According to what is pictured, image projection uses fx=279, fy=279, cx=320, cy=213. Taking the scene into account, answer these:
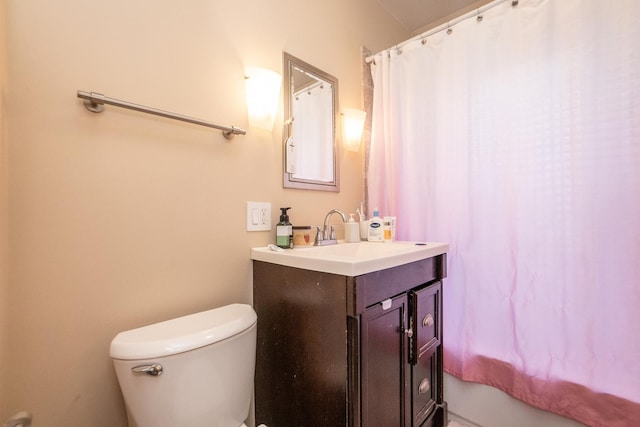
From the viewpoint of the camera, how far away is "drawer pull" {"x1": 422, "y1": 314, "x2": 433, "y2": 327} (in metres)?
1.14

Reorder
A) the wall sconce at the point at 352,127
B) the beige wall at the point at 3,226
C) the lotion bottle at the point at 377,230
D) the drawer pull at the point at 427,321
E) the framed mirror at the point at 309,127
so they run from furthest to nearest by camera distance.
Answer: the wall sconce at the point at 352,127
the lotion bottle at the point at 377,230
the framed mirror at the point at 309,127
the drawer pull at the point at 427,321
the beige wall at the point at 3,226

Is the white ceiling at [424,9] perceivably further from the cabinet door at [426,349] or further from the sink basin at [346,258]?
the cabinet door at [426,349]

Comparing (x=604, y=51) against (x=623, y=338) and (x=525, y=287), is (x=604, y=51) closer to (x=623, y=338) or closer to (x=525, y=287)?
(x=525, y=287)

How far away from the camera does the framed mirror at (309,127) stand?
132 cm

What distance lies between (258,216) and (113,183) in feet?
1.67

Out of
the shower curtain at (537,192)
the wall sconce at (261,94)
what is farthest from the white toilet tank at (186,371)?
the shower curtain at (537,192)

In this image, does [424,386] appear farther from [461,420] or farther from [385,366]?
[461,420]

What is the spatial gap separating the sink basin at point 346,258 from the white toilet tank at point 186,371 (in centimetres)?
25

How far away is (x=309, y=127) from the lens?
144 cm

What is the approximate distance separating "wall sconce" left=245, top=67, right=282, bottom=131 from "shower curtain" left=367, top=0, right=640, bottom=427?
2.54ft

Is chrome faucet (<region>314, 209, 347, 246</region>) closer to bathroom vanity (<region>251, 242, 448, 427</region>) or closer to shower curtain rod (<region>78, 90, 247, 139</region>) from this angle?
bathroom vanity (<region>251, 242, 448, 427</region>)

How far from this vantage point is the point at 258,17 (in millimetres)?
1210

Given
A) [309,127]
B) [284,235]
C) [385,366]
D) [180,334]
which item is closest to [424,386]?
[385,366]

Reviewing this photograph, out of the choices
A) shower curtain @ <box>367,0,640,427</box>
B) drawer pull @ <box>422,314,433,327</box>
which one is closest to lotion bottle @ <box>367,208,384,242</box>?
shower curtain @ <box>367,0,640,427</box>
